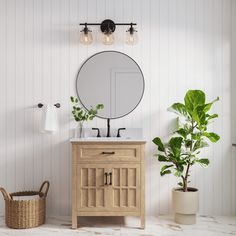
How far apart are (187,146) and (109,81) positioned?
3.48 ft

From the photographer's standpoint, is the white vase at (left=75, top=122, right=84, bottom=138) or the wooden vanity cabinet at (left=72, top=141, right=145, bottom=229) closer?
the wooden vanity cabinet at (left=72, top=141, right=145, bottom=229)

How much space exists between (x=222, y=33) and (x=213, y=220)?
6.42 feet

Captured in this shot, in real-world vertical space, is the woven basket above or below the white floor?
above

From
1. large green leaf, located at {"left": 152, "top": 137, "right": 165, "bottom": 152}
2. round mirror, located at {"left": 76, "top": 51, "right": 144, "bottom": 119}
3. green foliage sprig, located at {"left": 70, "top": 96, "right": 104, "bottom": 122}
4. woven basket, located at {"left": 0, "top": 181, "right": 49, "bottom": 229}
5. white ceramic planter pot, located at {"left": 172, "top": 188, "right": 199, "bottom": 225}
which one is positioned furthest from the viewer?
round mirror, located at {"left": 76, "top": 51, "right": 144, "bottom": 119}

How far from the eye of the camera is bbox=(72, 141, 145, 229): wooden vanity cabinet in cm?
338

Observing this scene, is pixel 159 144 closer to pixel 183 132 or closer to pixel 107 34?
pixel 183 132

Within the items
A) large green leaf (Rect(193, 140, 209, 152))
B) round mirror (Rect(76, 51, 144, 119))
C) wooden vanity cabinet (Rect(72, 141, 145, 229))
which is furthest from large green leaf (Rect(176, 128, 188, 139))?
round mirror (Rect(76, 51, 144, 119))

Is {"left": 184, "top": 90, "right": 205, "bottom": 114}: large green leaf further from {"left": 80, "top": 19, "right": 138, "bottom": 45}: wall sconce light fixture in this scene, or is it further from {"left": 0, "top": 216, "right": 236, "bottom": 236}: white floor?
{"left": 0, "top": 216, "right": 236, "bottom": 236}: white floor

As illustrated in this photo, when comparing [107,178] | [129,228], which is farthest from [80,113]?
[129,228]

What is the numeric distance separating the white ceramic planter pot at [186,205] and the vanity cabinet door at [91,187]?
71cm

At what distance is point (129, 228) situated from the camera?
3473mm

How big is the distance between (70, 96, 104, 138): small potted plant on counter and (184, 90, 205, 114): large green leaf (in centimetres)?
91

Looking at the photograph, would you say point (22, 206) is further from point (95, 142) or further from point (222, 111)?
point (222, 111)

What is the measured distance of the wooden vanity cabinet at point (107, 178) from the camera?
11.1ft
